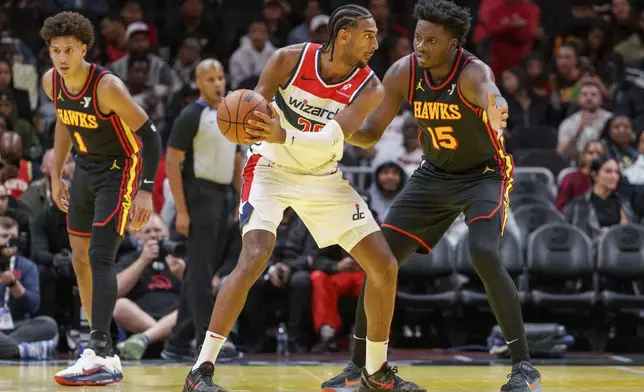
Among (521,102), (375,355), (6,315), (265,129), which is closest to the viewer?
(265,129)

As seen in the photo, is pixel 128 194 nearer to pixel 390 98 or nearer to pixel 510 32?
pixel 390 98

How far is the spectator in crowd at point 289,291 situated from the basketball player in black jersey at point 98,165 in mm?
2441

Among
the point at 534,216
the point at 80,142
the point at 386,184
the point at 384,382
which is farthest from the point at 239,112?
the point at 534,216

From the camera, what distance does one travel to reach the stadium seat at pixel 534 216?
1002 centimetres

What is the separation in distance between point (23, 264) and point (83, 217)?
2187 mm

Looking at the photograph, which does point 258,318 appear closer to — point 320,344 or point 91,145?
point 320,344

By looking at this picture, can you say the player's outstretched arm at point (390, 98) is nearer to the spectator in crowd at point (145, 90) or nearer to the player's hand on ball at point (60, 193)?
the player's hand on ball at point (60, 193)

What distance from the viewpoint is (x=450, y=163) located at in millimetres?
6078

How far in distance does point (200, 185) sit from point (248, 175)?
276 centimetres

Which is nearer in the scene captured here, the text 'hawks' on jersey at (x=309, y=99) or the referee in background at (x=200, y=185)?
the text 'hawks' on jersey at (x=309, y=99)

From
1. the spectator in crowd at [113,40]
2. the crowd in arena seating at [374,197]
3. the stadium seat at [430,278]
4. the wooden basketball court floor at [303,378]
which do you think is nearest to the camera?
the wooden basketball court floor at [303,378]

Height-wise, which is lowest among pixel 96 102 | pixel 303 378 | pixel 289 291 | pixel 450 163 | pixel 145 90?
pixel 303 378

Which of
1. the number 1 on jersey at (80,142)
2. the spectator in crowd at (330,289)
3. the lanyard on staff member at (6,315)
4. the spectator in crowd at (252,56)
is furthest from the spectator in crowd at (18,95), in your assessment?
the number 1 on jersey at (80,142)

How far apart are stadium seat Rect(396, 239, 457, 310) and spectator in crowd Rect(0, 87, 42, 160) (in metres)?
4.15
